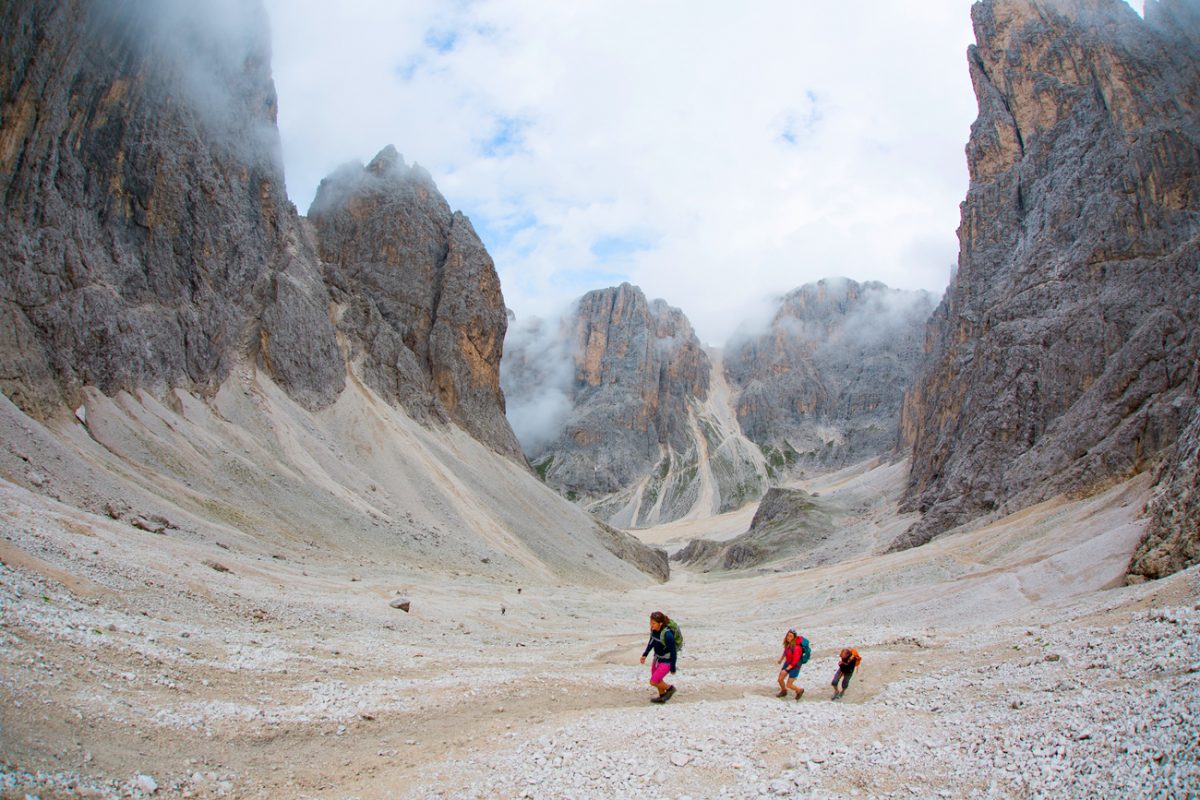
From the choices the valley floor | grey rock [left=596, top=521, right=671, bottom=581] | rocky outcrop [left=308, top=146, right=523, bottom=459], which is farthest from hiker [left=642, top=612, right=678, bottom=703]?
rocky outcrop [left=308, top=146, right=523, bottom=459]

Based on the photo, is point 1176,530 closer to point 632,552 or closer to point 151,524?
point 151,524

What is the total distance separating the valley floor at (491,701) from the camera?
7590 mm

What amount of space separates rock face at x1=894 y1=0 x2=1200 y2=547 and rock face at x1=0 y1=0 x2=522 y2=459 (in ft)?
157

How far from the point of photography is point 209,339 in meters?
46.4

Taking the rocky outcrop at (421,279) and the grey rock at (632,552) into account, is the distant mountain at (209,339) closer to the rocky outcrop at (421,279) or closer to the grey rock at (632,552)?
the grey rock at (632,552)

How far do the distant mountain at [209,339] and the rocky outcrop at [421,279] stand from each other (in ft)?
1.82

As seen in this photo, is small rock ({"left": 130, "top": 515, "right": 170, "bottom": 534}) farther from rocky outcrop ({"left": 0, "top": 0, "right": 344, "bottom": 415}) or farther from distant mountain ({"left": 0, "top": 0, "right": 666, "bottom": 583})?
rocky outcrop ({"left": 0, "top": 0, "right": 344, "bottom": 415})

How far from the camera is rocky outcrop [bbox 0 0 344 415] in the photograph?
32.7 m

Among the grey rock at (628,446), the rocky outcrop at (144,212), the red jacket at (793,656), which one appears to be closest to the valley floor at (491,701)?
the red jacket at (793,656)

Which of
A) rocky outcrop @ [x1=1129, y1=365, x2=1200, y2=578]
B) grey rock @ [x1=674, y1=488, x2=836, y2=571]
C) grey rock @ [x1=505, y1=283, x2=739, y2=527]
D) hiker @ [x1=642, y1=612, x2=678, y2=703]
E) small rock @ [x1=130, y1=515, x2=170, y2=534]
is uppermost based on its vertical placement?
grey rock @ [x1=505, y1=283, x2=739, y2=527]

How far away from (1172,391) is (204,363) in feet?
189

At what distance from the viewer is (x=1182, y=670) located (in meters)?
9.50

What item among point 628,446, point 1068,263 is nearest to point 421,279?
point 1068,263

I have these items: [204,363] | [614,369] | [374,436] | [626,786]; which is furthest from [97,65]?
[614,369]
